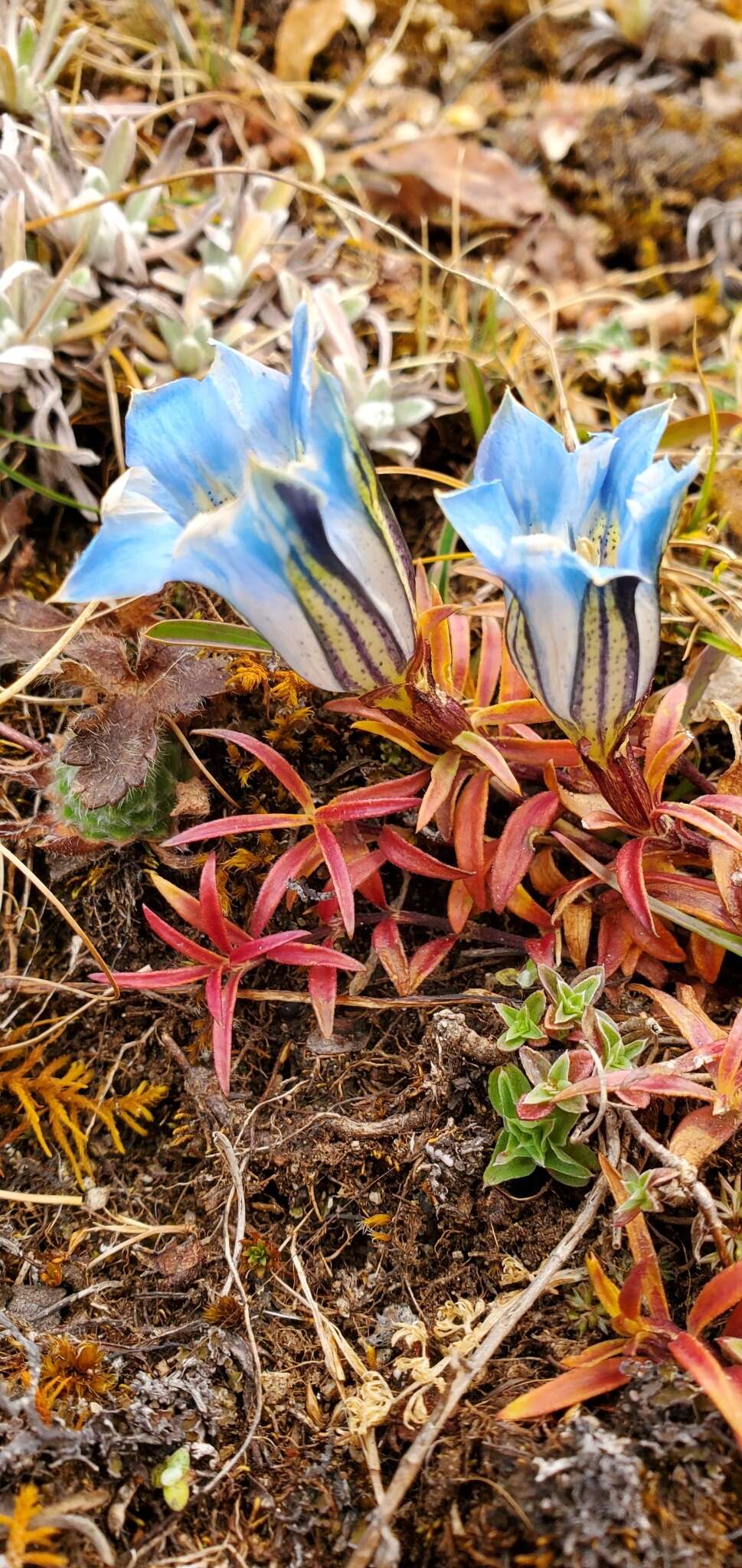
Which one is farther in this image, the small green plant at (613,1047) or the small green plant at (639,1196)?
the small green plant at (613,1047)

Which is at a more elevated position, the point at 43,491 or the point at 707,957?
the point at 43,491

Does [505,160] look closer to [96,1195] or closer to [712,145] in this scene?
[712,145]

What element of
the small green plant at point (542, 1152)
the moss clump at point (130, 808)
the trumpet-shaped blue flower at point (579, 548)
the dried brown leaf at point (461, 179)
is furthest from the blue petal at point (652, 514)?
the dried brown leaf at point (461, 179)

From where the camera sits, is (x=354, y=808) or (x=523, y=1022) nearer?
(x=523, y=1022)

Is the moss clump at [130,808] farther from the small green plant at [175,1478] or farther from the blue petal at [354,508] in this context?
the small green plant at [175,1478]

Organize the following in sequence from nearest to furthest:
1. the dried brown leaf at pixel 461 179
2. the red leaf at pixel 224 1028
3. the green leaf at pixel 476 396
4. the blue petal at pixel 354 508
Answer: the blue petal at pixel 354 508
the red leaf at pixel 224 1028
the green leaf at pixel 476 396
the dried brown leaf at pixel 461 179

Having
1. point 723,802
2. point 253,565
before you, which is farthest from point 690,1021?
point 253,565

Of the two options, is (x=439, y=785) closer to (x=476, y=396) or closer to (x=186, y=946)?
(x=186, y=946)
